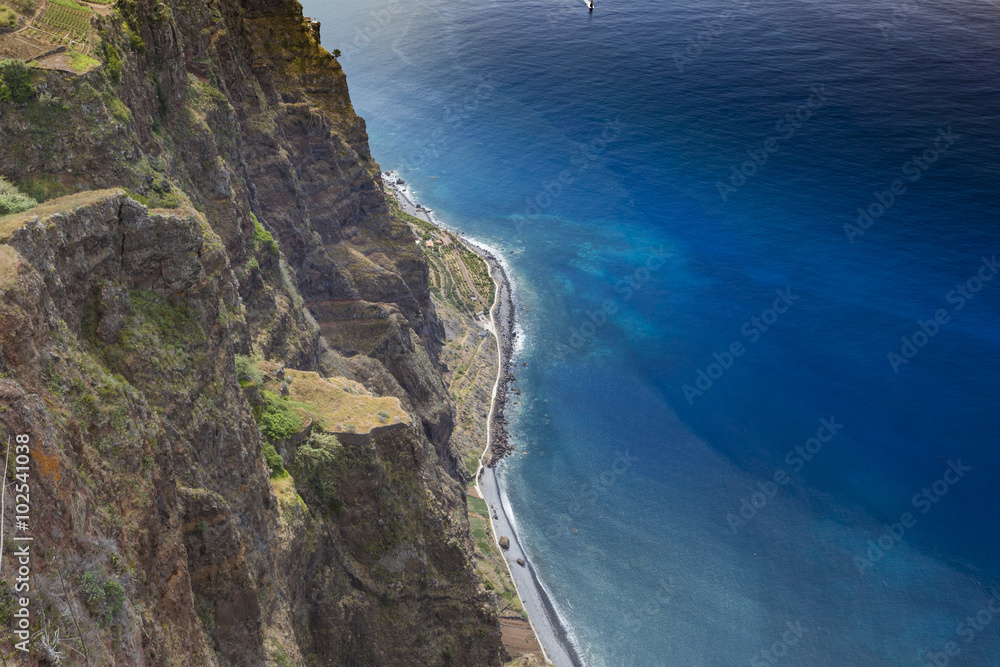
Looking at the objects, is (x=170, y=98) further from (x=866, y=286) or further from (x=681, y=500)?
(x=866, y=286)

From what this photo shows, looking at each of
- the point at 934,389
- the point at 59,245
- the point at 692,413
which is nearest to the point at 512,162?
the point at 692,413

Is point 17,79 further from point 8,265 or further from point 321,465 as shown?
point 321,465

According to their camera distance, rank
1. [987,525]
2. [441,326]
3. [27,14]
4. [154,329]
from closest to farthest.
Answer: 1. [154,329]
2. [27,14]
3. [987,525]
4. [441,326]

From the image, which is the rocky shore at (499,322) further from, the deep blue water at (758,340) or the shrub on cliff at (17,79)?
the shrub on cliff at (17,79)

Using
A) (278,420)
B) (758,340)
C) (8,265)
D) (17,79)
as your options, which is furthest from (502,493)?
(8,265)

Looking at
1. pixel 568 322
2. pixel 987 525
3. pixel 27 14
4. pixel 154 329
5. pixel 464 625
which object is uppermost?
pixel 27 14

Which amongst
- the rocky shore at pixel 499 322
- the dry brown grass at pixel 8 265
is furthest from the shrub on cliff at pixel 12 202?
the rocky shore at pixel 499 322

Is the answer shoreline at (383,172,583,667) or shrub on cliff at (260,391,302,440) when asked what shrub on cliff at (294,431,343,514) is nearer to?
shrub on cliff at (260,391,302,440)
